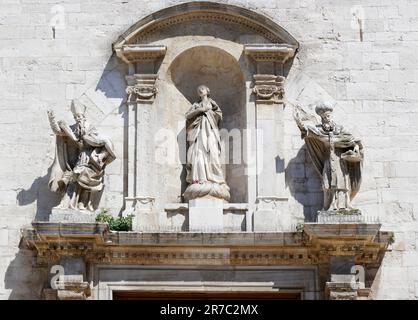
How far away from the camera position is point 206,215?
687 inches

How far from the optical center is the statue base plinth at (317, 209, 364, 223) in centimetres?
1689

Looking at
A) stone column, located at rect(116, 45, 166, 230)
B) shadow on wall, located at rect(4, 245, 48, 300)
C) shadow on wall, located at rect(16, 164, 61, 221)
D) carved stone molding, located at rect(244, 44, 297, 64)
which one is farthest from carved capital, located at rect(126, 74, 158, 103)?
shadow on wall, located at rect(4, 245, 48, 300)

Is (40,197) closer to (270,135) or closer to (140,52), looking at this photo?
(140,52)

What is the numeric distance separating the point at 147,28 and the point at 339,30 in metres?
2.93

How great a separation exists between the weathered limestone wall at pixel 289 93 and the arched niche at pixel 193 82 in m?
0.28

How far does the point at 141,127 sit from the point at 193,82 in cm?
134

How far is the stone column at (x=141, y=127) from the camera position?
17547 millimetres

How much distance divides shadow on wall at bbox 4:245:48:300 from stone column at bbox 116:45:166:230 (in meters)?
1.54

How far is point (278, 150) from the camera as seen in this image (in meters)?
17.9

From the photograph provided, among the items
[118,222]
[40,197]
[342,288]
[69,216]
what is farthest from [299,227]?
[40,197]

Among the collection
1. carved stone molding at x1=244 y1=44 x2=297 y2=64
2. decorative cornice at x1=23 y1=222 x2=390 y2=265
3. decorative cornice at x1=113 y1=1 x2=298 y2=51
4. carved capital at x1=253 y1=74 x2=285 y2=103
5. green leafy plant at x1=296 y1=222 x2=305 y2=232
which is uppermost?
decorative cornice at x1=113 y1=1 x2=298 y2=51

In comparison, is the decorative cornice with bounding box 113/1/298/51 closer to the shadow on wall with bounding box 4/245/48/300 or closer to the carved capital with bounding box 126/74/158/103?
the carved capital with bounding box 126/74/158/103

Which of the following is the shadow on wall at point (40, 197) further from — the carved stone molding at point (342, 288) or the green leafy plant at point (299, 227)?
the carved stone molding at point (342, 288)

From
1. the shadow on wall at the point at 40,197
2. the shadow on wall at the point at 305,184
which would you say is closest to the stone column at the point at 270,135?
the shadow on wall at the point at 305,184
